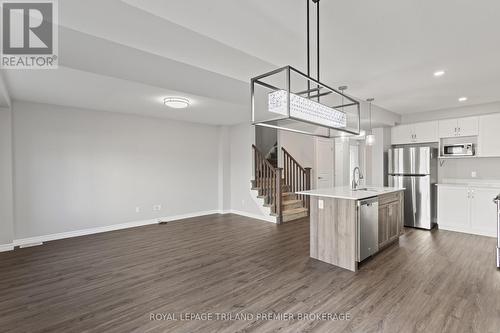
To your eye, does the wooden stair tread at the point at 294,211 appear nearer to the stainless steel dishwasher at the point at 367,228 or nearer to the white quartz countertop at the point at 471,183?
the stainless steel dishwasher at the point at 367,228

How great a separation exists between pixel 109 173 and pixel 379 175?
6215 mm

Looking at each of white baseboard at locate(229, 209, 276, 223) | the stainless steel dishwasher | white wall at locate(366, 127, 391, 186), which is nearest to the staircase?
white baseboard at locate(229, 209, 276, 223)

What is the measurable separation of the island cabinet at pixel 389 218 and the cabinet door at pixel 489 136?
2.12m

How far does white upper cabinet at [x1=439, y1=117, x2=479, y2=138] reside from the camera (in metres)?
5.05

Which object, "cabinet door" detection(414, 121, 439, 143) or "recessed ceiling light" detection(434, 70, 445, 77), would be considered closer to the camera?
"recessed ceiling light" detection(434, 70, 445, 77)

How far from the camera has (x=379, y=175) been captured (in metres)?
6.12

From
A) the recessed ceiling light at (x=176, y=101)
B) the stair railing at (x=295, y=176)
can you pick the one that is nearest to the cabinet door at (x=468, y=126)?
the stair railing at (x=295, y=176)

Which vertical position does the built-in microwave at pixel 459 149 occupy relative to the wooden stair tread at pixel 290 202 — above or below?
above

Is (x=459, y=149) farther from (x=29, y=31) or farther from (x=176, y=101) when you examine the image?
(x=29, y=31)

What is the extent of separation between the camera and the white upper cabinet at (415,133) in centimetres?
553

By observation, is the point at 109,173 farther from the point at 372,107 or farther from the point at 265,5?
the point at 372,107

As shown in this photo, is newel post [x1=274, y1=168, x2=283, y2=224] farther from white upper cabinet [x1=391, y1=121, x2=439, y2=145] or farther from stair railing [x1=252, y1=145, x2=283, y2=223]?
white upper cabinet [x1=391, y1=121, x2=439, y2=145]

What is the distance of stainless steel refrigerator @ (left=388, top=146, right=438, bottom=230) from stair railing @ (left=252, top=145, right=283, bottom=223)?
2.67 m

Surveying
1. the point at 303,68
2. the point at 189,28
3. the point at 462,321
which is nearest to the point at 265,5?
the point at 189,28
